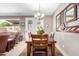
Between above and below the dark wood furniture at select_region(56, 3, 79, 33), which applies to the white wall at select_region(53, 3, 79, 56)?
below

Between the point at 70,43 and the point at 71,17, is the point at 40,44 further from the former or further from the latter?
the point at 71,17

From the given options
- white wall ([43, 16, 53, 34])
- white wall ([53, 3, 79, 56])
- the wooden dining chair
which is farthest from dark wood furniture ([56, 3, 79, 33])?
white wall ([43, 16, 53, 34])

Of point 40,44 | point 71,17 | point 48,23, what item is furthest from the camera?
point 48,23

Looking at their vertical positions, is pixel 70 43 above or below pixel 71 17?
below

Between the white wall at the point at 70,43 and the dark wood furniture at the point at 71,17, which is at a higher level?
the dark wood furniture at the point at 71,17

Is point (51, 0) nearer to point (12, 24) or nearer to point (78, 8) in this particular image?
point (78, 8)

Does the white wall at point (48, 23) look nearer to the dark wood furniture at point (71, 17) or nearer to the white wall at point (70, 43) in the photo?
the white wall at point (70, 43)

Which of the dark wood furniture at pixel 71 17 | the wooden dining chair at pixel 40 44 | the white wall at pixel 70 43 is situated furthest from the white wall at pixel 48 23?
the wooden dining chair at pixel 40 44

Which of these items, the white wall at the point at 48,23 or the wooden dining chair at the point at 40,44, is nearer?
the wooden dining chair at the point at 40,44

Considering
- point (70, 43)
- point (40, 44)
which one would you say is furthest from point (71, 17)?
point (40, 44)

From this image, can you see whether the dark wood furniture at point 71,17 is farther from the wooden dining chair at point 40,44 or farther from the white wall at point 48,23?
the white wall at point 48,23

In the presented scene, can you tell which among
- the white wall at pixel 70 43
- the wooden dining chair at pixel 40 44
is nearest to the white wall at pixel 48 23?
the white wall at pixel 70 43

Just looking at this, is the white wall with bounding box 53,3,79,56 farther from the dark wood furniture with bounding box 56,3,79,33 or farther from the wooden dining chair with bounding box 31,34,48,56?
the wooden dining chair with bounding box 31,34,48,56

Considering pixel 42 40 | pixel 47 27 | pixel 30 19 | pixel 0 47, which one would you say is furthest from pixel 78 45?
pixel 30 19
